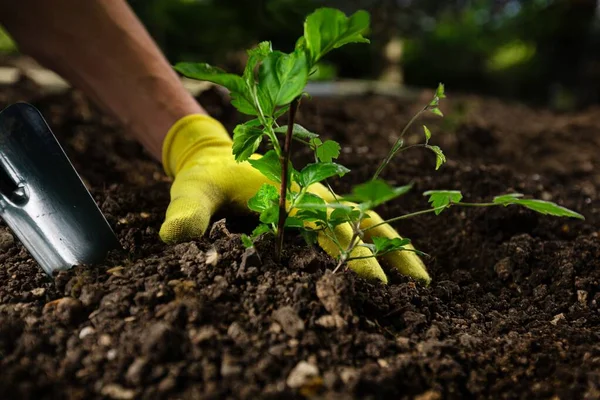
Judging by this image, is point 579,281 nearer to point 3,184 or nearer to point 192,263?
point 192,263

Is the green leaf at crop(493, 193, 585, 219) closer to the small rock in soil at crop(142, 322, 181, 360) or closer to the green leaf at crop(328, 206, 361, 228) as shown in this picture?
the green leaf at crop(328, 206, 361, 228)

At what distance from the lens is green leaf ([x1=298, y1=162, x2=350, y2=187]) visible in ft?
3.87

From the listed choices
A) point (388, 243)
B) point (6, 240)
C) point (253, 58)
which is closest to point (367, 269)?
point (388, 243)

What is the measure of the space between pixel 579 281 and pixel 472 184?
752mm

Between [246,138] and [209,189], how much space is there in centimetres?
40

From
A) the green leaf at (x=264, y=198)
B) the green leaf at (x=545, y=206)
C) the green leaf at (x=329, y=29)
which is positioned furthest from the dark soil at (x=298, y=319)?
the green leaf at (x=329, y=29)

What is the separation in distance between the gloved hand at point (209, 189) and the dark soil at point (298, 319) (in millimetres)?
57

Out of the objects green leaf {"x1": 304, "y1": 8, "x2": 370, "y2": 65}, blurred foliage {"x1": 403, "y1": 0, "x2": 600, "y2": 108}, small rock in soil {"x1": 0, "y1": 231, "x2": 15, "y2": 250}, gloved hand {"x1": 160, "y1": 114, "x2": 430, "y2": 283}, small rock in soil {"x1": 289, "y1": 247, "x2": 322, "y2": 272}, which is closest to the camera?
green leaf {"x1": 304, "y1": 8, "x2": 370, "y2": 65}

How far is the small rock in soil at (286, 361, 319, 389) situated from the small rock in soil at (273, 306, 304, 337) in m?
0.08

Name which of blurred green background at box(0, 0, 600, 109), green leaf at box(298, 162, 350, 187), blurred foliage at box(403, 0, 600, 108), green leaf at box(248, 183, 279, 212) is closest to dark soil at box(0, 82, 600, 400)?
green leaf at box(248, 183, 279, 212)

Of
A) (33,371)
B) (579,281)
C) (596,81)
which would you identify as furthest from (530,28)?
(33,371)

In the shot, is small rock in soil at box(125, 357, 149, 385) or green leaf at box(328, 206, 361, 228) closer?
small rock in soil at box(125, 357, 149, 385)

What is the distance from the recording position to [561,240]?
73.8 inches

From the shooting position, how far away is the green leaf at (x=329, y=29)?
3.19ft
